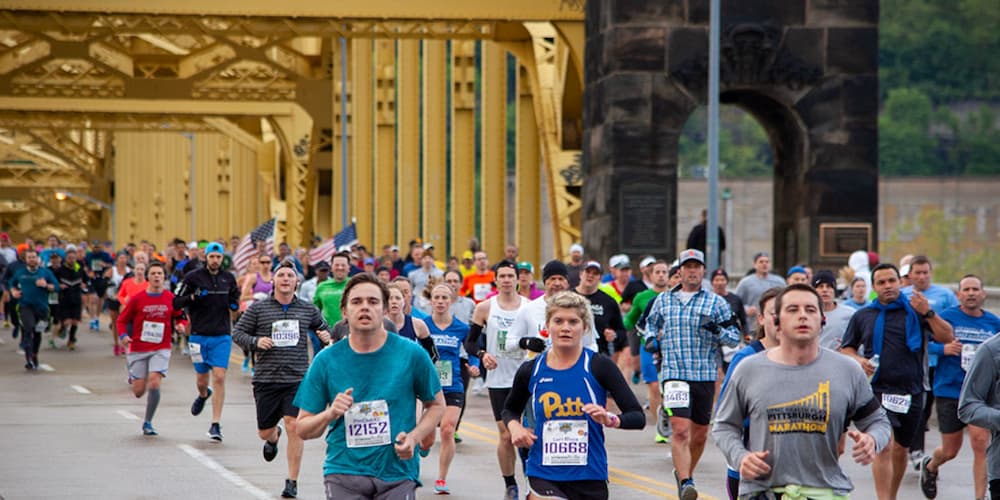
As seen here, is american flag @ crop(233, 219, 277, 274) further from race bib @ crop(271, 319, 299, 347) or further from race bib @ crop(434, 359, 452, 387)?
race bib @ crop(271, 319, 299, 347)

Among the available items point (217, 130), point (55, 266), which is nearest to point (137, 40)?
point (217, 130)

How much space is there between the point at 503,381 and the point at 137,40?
50325 millimetres

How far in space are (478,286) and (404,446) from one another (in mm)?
17979

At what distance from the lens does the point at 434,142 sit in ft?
153

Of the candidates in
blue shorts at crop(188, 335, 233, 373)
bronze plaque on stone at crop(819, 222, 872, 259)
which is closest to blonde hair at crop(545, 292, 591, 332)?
blue shorts at crop(188, 335, 233, 373)

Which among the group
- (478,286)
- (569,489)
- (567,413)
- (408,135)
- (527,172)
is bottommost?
(569,489)

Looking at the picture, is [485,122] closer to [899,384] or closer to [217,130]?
[217,130]

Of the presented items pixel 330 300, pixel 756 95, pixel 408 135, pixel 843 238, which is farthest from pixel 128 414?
A: pixel 408 135

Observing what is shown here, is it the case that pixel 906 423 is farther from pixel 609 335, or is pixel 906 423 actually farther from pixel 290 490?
pixel 290 490

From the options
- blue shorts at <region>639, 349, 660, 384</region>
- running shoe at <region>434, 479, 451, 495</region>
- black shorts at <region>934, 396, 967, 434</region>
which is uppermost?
black shorts at <region>934, 396, 967, 434</region>

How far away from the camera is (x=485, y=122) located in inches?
1676

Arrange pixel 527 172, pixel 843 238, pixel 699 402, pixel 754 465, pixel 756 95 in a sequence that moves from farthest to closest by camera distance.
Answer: pixel 527 172
pixel 756 95
pixel 843 238
pixel 699 402
pixel 754 465

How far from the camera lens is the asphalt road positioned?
1287cm

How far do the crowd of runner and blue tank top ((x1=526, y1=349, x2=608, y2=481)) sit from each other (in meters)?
0.01
